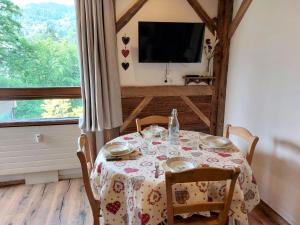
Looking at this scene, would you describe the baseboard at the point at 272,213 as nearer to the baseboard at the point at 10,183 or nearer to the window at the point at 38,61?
the window at the point at 38,61

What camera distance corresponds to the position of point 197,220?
62.4 inches

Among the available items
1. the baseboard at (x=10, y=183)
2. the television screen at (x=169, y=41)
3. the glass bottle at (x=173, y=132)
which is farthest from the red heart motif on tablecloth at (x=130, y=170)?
the baseboard at (x=10, y=183)

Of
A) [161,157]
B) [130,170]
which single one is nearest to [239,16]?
[161,157]

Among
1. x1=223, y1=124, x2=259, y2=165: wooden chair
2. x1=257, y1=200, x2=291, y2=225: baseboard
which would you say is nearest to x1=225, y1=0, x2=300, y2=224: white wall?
x1=257, y1=200, x2=291, y2=225: baseboard

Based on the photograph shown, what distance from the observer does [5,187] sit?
2910 millimetres

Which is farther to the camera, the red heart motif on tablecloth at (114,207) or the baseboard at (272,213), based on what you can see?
the baseboard at (272,213)

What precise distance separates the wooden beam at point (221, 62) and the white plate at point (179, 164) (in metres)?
1.86

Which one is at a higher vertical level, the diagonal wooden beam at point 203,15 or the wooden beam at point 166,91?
the diagonal wooden beam at point 203,15

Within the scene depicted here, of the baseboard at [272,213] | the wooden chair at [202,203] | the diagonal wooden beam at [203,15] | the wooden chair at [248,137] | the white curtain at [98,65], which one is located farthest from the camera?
the diagonal wooden beam at [203,15]

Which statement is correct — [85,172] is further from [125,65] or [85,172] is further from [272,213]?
[272,213]

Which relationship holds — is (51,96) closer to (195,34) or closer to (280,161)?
(195,34)

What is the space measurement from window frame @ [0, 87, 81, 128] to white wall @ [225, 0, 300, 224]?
2.04m

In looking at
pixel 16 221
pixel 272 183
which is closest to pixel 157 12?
pixel 272 183

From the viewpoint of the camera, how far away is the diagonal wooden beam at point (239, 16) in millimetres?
2749
